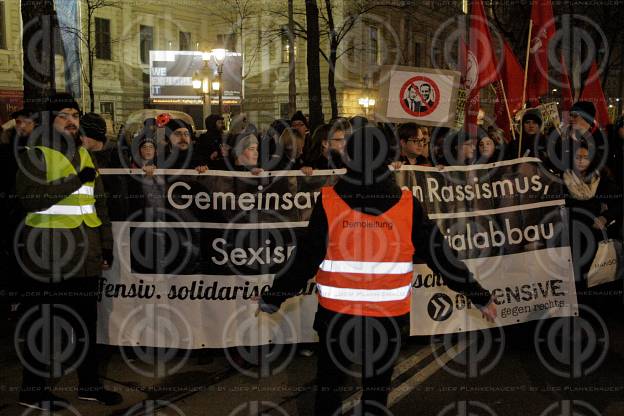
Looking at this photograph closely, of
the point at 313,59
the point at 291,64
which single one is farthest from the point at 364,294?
Answer: the point at 291,64

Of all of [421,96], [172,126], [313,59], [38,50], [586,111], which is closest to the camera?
[172,126]

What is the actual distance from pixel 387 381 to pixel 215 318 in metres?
2.45

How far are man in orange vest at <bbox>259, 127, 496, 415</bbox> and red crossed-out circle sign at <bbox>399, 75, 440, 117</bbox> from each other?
4.60 meters

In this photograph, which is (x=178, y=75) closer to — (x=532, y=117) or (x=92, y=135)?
(x=532, y=117)

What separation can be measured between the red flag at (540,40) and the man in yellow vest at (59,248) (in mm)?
6562

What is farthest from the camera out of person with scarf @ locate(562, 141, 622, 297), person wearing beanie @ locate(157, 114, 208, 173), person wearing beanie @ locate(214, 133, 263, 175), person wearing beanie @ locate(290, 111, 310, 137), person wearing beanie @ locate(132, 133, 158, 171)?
person wearing beanie @ locate(290, 111, 310, 137)

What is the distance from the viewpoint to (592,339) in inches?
258

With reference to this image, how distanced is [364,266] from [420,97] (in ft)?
16.1

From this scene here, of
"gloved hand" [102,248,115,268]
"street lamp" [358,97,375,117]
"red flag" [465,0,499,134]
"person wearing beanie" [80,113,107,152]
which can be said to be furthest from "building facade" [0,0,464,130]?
"gloved hand" [102,248,115,268]

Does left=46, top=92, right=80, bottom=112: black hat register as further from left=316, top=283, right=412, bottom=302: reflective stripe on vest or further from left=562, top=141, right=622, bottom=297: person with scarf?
left=562, top=141, right=622, bottom=297: person with scarf

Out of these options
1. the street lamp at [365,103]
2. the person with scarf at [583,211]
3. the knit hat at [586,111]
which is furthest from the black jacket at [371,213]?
the street lamp at [365,103]

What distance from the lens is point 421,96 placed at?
8.17 m

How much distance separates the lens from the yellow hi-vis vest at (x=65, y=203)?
15.5 feet

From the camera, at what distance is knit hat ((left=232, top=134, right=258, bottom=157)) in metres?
6.19
